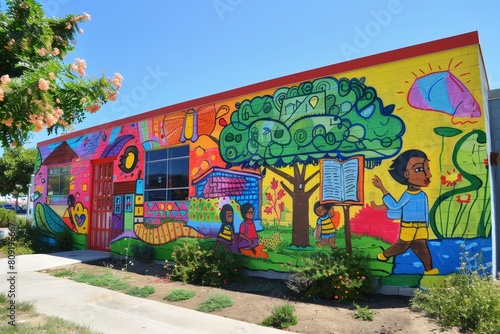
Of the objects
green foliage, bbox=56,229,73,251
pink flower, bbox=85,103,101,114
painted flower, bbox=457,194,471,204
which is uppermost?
pink flower, bbox=85,103,101,114

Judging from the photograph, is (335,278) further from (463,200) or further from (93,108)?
(93,108)

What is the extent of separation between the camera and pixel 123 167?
12008 mm

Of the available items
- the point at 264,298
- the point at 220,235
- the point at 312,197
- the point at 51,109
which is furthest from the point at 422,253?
the point at 51,109

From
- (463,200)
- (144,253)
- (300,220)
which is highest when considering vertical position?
(463,200)

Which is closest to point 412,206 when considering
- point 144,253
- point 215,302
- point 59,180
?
point 215,302

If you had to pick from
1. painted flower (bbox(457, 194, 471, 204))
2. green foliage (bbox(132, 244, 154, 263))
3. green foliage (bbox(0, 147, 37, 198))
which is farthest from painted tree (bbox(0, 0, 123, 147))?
green foliage (bbox(0, 147, 37, 198))

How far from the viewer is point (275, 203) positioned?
830 cm

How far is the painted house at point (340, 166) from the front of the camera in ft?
20.8

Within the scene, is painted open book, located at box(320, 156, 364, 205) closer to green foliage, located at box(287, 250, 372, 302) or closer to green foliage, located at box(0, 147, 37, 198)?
green foliage, located at box(287, 250, 372, 302)

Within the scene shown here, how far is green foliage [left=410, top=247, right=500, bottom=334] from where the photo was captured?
16.4 ft

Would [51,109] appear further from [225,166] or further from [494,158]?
[494,158]

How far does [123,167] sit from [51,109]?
8.27 meters

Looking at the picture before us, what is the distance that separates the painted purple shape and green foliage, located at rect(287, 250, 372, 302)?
307 centimetres

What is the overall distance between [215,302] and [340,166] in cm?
358
